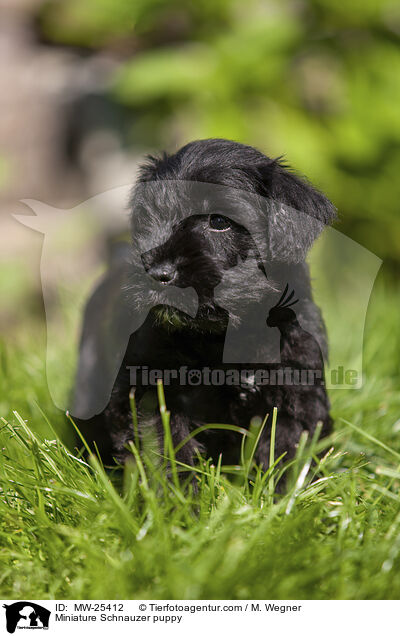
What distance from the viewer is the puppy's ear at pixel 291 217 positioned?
1.99 m

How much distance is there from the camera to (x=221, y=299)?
1927 mm

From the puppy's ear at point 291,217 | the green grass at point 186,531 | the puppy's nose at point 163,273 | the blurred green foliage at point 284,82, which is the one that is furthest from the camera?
the blurred green foliage at point 284,82

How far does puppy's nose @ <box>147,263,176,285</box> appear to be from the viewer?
6.15ft

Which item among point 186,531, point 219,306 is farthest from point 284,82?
point 186,531

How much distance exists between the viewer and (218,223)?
2.01m

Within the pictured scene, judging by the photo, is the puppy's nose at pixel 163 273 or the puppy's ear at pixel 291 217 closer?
the puppy's nose at pixel 163 273

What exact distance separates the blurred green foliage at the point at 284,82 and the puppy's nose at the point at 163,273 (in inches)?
112

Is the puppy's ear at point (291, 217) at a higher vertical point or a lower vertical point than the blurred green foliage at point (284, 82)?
lower

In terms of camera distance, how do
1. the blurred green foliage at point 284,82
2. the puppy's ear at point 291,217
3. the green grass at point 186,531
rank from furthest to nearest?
the blurred green foliage at point 284,82 → the puppy's ear at point 291,217 → the green grass at point 186,531

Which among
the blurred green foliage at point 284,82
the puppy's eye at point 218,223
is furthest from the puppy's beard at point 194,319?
the blurred green foliage at point 284,82

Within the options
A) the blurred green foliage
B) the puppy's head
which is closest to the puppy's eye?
the puppy's head
